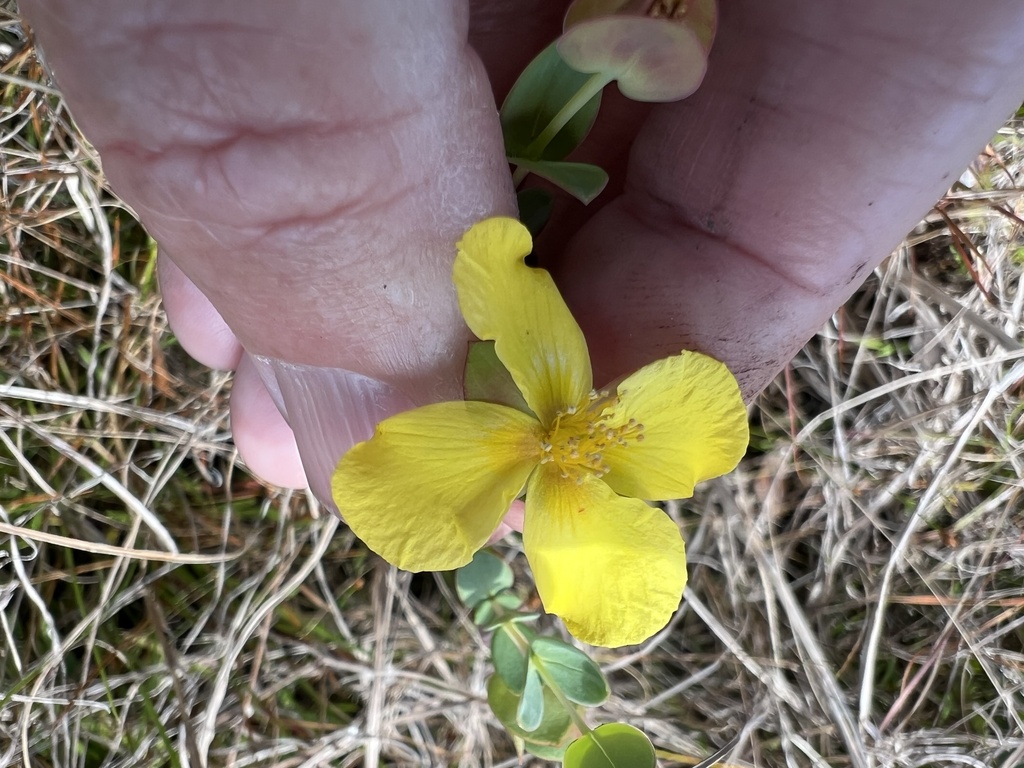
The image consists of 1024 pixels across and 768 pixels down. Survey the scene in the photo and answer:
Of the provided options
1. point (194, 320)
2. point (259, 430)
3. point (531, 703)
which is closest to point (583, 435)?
point (531, 703)

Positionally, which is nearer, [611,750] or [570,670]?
[611,750]

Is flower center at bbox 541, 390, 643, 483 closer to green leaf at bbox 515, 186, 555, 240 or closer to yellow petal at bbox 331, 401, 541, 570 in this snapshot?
yellow petal at bbox 331, 401, 541, 570

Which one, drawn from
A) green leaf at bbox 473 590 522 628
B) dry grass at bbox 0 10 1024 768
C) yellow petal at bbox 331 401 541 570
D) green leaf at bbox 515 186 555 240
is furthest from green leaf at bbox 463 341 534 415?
dry grass at bbox 0 10 1024 768

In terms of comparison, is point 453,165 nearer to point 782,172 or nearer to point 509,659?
point 782,172

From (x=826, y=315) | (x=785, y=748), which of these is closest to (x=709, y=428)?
(x=826, y=315)

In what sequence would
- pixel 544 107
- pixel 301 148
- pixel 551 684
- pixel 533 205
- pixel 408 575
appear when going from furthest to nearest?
pixel 408 575 → pixel 551 684 → pixel 533 205 → pixel 544 107 → pixel 301 148

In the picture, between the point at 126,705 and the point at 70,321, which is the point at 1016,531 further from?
the point at 70,321

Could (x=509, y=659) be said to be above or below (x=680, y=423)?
below

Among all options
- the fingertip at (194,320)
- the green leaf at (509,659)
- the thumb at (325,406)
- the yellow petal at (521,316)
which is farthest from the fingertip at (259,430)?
the yellow petal at (521,316)

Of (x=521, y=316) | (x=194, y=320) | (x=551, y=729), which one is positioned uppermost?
(x=521, y=316)
